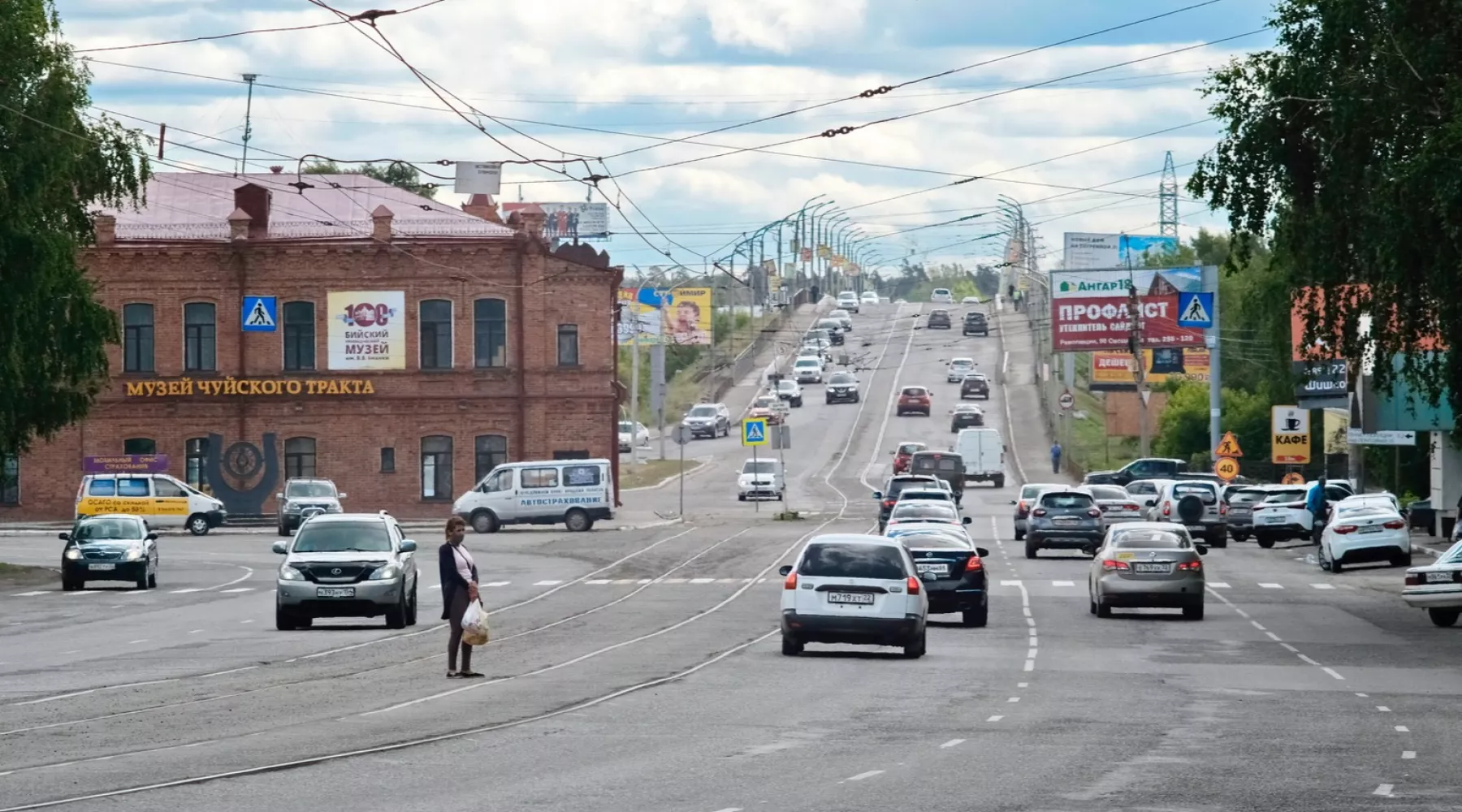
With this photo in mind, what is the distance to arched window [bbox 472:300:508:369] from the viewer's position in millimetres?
74188

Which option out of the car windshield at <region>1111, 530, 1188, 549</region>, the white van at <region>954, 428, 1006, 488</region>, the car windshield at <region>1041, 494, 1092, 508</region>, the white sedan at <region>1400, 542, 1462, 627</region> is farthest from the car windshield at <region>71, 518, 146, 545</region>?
the white van at <region>954, 428, 1006, 488</region>

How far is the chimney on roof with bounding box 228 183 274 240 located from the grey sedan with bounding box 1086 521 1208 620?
159 ft

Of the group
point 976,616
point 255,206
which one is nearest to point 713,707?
point 976,616

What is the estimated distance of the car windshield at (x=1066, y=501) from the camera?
49.7 m

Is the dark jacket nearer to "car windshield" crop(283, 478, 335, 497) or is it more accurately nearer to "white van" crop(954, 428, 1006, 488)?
"car windshield" crop(283, 478, 335, 497)

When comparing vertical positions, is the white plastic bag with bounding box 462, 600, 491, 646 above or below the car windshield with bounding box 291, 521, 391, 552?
below

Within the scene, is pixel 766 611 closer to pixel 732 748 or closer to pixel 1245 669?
pixel 1245 669

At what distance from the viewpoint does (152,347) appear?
74750mm

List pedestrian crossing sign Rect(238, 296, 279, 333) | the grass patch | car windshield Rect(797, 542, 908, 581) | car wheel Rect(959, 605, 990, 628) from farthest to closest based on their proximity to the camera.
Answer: the grass patch < pedestrian crossing sign Rect(238, 296, 279, 333) < car wheel Rect(959, 605, 990, 628) < car windshield Rect(797, 542, 908, 581)

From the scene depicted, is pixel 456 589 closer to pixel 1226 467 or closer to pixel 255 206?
pixel 1226 467

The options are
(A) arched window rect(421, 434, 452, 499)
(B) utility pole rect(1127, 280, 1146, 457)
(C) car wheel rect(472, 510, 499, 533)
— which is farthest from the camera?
(B) utility pole rect(1127, 280, 1146, 457)

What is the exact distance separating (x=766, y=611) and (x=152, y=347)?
45.9 metres

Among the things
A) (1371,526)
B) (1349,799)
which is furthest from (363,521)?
(1371,526)

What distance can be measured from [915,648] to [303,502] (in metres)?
40.2
